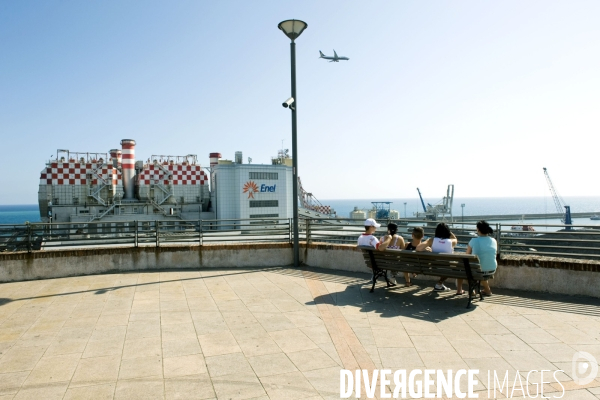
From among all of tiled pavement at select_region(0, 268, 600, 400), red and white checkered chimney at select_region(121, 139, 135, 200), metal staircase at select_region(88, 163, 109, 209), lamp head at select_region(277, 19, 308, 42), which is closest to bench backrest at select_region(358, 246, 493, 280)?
tiled pavement at select_region(0, 268, 600, 400)

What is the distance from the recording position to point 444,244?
653 cm

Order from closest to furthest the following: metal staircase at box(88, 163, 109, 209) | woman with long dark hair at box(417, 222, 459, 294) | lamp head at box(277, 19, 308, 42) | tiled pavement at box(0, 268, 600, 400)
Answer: tiled pavement at box(0, 268, 600, 400) < woman with long dark hair at box(417, 222, 459, 294) < lamp head at box(277, 19, 308, 42) < metal staircase at box(88, 163, 109, 209)

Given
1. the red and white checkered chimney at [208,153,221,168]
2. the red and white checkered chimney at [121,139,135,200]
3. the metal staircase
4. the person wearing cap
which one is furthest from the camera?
the red and white checkered chimney at [208,153,221,168]

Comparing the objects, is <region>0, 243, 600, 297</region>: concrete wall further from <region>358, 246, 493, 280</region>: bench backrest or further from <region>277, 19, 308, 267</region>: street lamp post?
<region>358, 246, 493, 280</region>: bench backrest

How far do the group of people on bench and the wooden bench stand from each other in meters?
0.20

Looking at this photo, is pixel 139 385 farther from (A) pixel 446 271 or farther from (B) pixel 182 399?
(A) pixel 446 271

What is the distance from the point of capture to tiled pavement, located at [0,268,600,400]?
12.0 ft

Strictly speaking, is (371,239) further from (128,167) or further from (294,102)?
(128,167)

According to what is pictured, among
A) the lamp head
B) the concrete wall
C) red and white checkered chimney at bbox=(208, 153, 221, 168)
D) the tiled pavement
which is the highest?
red and white checkered chimney at bbox=(208, 153, 221, 168)

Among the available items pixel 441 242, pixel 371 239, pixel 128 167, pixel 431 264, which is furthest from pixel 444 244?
pixel 128 167

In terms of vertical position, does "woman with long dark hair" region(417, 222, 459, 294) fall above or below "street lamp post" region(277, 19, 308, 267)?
below

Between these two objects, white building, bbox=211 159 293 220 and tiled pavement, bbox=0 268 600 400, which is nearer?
tiled pavement, bbox=0 268 600 400

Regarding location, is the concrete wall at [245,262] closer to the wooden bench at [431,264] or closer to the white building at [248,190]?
the wooden bench at [431,264]

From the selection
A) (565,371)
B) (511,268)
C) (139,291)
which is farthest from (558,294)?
(139,291)
